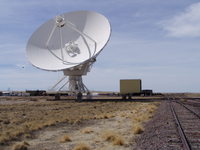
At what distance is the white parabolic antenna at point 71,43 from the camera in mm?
54875

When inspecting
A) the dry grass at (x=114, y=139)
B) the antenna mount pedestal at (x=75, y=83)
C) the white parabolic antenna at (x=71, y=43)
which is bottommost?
the dry grass at (x=114, y=139)

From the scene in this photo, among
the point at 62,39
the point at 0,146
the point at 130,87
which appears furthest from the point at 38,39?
the point at 0,146

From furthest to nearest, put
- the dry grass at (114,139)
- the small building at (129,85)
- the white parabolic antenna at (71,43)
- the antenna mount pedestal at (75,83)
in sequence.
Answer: the small building at (129,85) → the antenna mount pedestal at (75,83) → the white parabolic antenna at (71,43) → the dry grass at (114,139)

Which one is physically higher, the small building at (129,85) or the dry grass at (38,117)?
the small building at (129,85)

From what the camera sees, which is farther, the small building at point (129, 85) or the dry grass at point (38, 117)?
the small building at point (129, 85)

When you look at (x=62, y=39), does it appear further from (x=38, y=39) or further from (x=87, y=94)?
(x=87, y=94)

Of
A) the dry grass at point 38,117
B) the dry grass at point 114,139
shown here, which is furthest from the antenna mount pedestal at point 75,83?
the dry grass at point 114,139

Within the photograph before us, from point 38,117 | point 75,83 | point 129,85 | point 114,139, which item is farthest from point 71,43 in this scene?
point 114,139

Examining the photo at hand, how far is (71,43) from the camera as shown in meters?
58.8

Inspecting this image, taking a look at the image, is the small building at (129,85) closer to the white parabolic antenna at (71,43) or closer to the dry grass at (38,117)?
the white parabolic antenna at (71,43)

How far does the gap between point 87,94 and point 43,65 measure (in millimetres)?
12308

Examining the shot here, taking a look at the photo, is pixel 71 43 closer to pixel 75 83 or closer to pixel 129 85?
pixel 75 83

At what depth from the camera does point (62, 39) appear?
60531 mm

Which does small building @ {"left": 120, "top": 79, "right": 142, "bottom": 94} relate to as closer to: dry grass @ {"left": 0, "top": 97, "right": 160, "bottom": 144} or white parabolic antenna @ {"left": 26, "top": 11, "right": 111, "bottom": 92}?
white parabolic antenna @ {"left": 26, "top": 11, "right": 111, "bottom": 92}
